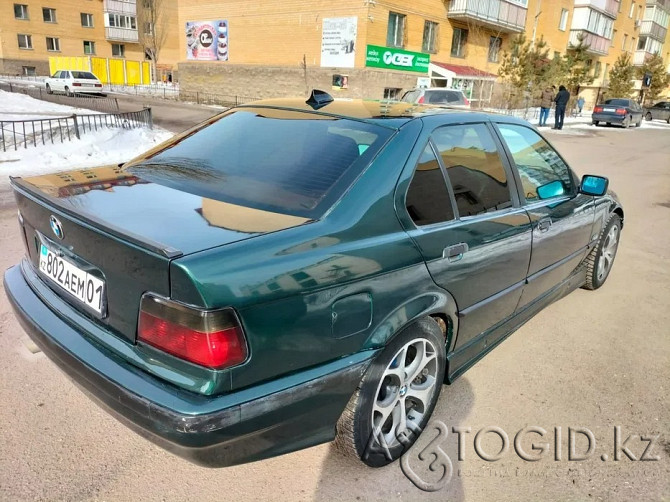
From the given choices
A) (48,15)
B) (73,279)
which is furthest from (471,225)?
(48,15)

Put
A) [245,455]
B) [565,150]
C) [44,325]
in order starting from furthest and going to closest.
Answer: [565,150]
[44,325]
[245,455]

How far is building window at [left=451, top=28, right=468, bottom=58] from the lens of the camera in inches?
1171

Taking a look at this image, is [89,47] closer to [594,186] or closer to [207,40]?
[207,40]

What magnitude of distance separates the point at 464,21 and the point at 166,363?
105 feet

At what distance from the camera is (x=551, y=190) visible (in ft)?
11.5

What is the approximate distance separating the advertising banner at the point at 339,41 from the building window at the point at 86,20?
1381 inches

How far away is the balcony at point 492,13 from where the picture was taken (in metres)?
28.0

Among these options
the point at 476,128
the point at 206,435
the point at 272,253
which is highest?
the point at 476,128

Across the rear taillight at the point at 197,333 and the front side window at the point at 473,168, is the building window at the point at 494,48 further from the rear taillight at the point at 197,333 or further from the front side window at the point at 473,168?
the rear taillight at the point at 197,333

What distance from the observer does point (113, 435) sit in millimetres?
2535

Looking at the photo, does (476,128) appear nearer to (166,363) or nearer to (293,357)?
(293,357)

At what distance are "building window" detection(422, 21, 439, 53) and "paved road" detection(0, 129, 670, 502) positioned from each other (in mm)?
26272

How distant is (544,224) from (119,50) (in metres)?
59.0

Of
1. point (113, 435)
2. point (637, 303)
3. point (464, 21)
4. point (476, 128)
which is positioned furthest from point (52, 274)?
Result: point (464, 21)
